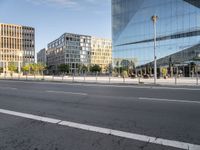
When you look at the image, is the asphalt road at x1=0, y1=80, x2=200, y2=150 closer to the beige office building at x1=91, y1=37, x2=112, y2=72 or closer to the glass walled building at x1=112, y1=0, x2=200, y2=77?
the glass walled building at x1=112, y1=0, x2=200, y2=77

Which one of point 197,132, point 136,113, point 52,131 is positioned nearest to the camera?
point 197,132

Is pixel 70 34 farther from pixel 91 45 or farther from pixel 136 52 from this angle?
pixel 136 52

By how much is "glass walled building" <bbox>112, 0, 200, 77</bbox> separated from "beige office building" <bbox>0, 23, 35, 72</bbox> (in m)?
85.9

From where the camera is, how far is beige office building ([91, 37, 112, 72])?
6355 inches

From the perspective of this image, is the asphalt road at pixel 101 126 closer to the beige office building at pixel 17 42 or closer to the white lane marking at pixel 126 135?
the white lane marking at pixel 126 135

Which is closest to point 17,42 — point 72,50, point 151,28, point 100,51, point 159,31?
point 72,50

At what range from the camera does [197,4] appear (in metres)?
47.1

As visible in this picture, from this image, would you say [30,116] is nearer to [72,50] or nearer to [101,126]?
[101,126]

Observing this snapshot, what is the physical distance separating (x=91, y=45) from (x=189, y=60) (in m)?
117

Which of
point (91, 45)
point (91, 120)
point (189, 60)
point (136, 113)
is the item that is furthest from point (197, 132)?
point (91, 45)

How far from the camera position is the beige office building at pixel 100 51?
161 m

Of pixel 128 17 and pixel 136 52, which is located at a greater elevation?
pixel 128 17

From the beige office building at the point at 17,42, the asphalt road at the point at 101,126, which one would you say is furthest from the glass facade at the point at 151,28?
the beige office building at the point at 17,42

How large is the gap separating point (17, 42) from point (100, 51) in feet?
196
